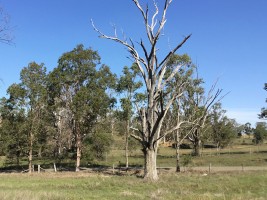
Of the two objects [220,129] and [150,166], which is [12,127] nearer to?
[150,166]

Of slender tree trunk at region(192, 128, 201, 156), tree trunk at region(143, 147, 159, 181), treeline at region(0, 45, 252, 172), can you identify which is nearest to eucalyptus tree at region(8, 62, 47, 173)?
treeline at region(0, 45, 252, 172)

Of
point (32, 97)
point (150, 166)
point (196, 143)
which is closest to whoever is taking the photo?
point (150, 166)

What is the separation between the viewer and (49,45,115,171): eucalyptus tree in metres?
40.8

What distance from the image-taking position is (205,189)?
1953cm

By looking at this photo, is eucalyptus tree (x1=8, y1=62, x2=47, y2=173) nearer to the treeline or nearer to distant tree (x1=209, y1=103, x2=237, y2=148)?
the treeline

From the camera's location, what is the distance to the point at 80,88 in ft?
135

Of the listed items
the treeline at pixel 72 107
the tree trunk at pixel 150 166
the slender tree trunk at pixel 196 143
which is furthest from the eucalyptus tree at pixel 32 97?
the slender tree trunk at pixel 196 143

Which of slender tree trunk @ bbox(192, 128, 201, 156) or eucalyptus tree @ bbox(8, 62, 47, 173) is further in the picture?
slender tree trunk @ bbox(192, 128, 201, 156)

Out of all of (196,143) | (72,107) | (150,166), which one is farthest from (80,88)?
(196,143)

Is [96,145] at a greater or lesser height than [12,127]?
lesser

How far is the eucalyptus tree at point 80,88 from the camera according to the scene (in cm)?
4075

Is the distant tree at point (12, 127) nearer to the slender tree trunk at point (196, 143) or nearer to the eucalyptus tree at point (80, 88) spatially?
the eucalyptus tree at point (80, 88)

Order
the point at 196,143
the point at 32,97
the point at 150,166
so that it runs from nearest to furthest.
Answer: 1. the point at 150,166
2. the point at 32,97
3. the point at 196,143

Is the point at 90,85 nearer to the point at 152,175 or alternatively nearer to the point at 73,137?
the point at 73,137
